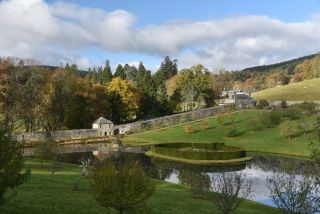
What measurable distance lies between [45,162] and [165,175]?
15.9 metres

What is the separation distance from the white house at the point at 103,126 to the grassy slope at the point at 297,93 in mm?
72643

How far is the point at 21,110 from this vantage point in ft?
278

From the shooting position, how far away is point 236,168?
190ft

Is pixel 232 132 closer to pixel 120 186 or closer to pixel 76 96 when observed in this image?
pixel 76 96

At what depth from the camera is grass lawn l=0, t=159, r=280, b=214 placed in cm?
2126

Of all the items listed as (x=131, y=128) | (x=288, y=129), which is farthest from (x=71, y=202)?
(x=131, y=128)

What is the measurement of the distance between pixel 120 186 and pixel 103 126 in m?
77.8

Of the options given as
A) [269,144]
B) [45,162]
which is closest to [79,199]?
[45,162]

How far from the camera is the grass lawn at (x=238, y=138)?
72312 mm

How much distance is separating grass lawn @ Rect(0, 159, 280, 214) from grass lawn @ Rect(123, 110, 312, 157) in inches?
1463

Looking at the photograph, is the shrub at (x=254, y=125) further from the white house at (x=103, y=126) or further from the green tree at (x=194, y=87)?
the green tree at (x=194, y=87)

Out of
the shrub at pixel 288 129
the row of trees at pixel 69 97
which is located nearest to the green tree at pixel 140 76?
the row of trees at pixel 69 97

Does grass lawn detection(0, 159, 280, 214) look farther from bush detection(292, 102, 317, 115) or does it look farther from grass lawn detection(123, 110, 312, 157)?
bush detection(292, 102, 317, 115)

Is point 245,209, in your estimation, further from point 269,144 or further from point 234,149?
point 269,144
